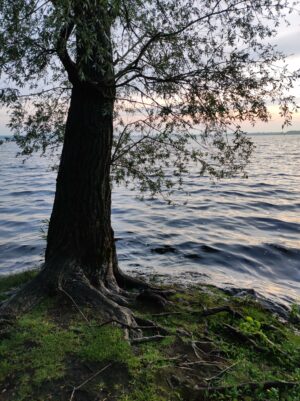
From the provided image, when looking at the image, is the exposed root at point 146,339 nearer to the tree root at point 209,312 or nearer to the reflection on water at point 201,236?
the tree root at point 209,312

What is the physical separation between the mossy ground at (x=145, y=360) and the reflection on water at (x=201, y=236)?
490 cm

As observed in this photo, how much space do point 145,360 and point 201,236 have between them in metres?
12.0

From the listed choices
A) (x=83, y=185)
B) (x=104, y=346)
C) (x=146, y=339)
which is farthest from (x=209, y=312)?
(x=83, y=185)

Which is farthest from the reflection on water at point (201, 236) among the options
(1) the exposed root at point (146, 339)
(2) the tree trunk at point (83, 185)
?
(1) the exposed root at point (146, 339)

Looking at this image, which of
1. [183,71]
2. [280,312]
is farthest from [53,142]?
[280,312]

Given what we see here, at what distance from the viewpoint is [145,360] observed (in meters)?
5.89

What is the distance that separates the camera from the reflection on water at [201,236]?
44.3ft

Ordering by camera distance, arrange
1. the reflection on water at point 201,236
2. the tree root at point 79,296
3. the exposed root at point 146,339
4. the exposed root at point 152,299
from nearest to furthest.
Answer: the exposed root at point 146,339
the tree root at point 79,296
the exposed root at point 152,299
the reflection on water at point 201,236

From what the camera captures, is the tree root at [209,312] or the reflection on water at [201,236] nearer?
the tree root at [209,312]

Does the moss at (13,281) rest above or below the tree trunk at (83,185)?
below

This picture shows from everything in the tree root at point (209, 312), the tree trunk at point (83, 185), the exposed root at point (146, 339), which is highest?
the tree trunk at point (83, 185)

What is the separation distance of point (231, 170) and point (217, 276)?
3897 millimetres

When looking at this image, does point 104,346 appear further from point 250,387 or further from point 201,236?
point 201,236

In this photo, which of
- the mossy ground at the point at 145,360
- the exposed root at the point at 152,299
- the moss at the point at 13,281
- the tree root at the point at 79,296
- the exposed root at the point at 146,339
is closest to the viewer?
the mossy ground at the point at 145,360
